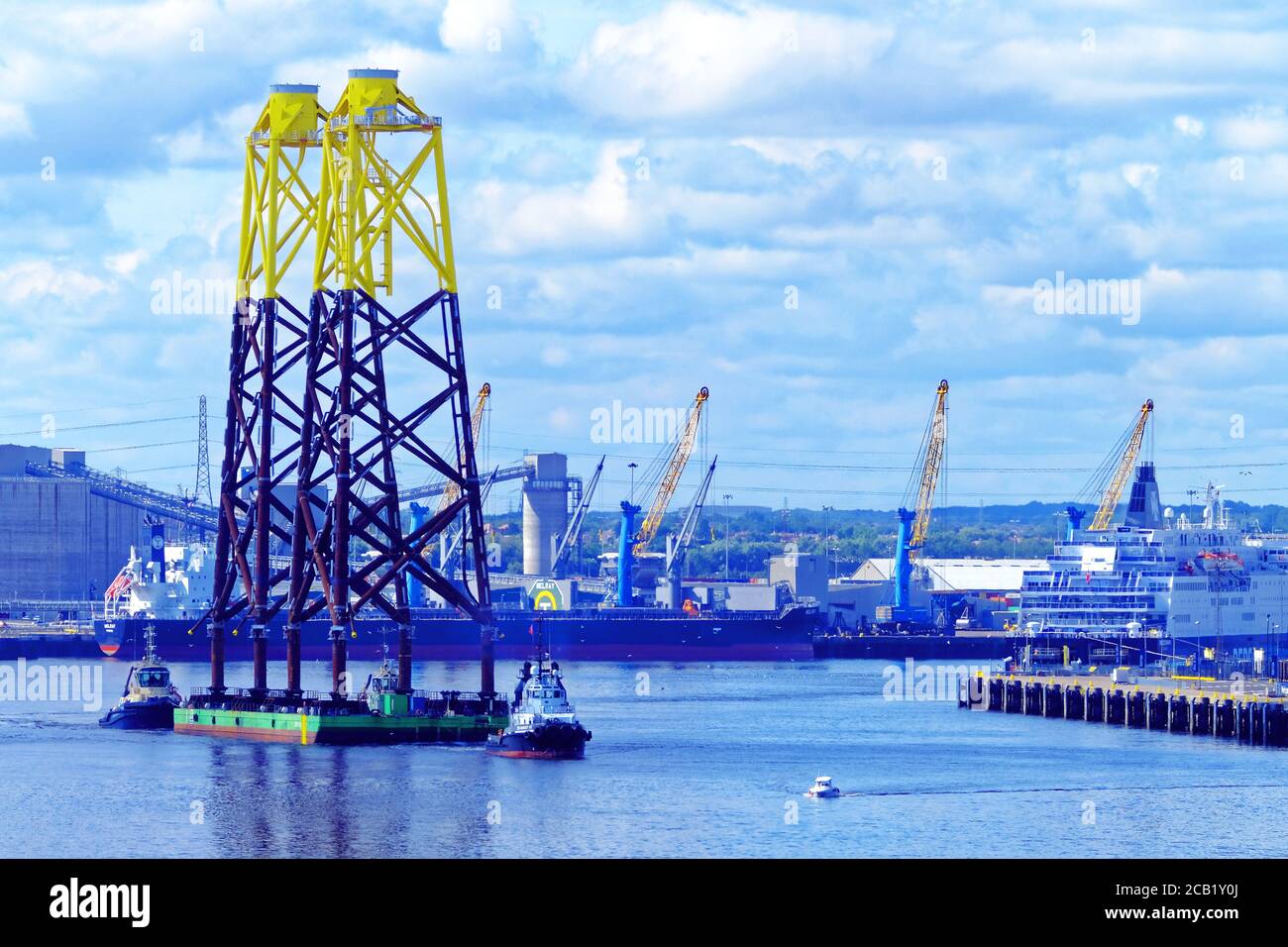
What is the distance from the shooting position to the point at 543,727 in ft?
226

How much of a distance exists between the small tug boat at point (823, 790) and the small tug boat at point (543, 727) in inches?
390

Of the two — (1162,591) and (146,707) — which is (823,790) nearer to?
(146,707)

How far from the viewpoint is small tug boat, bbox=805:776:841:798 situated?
60812 millimetres

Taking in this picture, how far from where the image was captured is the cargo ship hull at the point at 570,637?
150m

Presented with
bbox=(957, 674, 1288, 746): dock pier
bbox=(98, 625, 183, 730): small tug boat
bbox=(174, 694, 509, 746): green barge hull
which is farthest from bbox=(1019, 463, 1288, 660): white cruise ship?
bbox=(174, 694, 509, 746): green barge hull

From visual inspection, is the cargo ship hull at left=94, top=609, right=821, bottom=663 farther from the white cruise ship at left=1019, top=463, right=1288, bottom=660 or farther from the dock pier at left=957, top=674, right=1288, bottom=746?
the dock pier at left=957, top=674, right=1288, bottom=746

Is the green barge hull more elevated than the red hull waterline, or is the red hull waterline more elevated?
the green barge hull

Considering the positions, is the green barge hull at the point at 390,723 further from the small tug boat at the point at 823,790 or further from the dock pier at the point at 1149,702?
the dock pier at the point at 1149,702

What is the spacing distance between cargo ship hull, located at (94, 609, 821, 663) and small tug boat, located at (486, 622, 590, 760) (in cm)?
7901

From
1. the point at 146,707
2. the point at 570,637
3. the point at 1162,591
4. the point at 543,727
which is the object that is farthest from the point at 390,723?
the point at 570,637

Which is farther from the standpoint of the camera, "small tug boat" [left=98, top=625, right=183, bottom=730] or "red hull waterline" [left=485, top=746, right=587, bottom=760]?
"small tug boat" [left=98, top=625, right=183, bottom=730]

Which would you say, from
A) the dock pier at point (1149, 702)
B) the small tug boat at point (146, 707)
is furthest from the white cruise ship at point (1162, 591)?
the small tug boat at point (146, 707)

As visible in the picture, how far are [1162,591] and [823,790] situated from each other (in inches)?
3247
